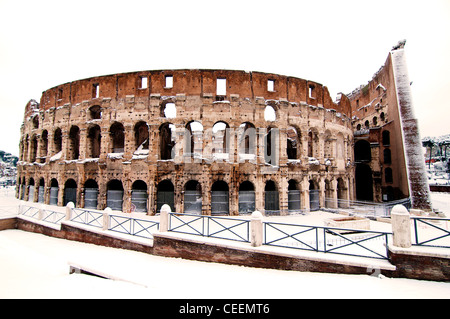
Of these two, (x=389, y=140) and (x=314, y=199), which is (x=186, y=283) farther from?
(x=389, y=140)

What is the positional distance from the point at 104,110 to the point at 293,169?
567 inches

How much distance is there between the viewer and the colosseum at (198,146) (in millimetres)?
14531

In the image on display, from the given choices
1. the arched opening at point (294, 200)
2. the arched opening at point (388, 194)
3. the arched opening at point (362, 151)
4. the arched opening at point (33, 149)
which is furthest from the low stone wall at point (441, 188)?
the arched opening at point (33, 149)

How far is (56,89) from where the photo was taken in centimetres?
1873

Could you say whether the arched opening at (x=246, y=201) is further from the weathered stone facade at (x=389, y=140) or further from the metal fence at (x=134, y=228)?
the weathered stone facade at (x=389, y=140)

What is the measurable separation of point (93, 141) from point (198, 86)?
32.3 ft

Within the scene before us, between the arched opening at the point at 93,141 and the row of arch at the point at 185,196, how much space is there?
2.23 metres

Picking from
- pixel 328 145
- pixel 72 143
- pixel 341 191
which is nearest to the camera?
pixel 72 143

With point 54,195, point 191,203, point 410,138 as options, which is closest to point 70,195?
point 54,195

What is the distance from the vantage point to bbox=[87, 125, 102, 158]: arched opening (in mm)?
17109

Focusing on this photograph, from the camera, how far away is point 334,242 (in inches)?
315

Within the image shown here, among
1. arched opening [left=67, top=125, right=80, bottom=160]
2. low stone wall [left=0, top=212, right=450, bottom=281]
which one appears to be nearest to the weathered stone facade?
low stone wall [left=0, top=212, right=450, bottom=281]

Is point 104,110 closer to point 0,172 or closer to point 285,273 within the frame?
point 285,273
